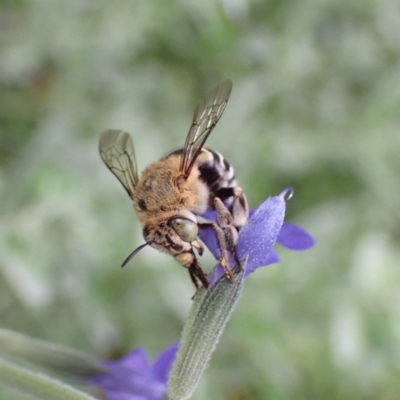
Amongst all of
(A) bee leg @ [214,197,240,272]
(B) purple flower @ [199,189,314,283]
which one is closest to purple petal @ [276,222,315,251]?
(B) purple flower @ [199,189,314,283]

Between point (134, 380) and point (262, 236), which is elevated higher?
point (262, 236)

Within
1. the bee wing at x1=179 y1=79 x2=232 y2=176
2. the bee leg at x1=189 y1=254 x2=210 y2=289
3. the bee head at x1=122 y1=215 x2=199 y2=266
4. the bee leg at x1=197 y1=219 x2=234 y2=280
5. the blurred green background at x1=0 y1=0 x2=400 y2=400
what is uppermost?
the bee wing at x1=179 y1=79 x2=232 y2=176

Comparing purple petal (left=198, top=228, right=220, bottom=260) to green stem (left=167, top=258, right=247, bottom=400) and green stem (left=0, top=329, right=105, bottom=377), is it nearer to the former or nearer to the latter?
green stem (left=167, top=258, right=247, bottom=400)

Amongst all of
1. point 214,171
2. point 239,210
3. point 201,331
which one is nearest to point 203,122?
point 214,171

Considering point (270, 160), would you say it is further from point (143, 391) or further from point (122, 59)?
point (143, 391)

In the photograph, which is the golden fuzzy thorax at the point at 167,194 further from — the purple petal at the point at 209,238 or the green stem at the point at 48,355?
Result: the green stem at the point at 48,355

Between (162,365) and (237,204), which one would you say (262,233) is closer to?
A: (237,204)

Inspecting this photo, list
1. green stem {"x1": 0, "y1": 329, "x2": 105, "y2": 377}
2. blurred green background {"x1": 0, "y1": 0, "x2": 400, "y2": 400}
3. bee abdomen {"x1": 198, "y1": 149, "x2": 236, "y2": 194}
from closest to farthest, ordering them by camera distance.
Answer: green stem {"x1": 0, "y1": 329, "x2": 105, "y2": 377}
bee abdomen {"x1": 198, "y1": 149, "x2": 236, "y2": 194}
blurred green background {"x1": 0, "y1": 0, "x2": 400, "y2": 400}

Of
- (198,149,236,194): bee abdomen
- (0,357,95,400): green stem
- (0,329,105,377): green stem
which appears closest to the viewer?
(0,357,95,400): green stem
